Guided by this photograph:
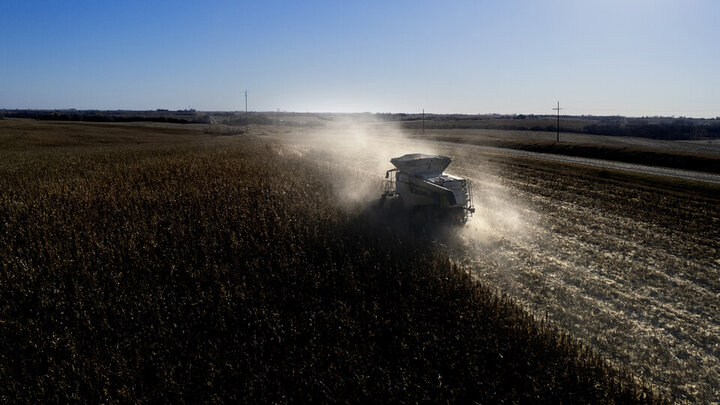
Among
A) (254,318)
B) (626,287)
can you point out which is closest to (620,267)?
(626,287)

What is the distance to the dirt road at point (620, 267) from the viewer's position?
661cm

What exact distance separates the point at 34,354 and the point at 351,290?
5184 millimetres

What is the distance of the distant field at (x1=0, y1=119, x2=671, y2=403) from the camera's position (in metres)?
5.12

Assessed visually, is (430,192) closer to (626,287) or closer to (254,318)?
(626,287)

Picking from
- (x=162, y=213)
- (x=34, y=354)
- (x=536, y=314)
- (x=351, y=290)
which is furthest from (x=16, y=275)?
(x=536, y=314)

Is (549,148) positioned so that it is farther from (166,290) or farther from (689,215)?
(166,290)

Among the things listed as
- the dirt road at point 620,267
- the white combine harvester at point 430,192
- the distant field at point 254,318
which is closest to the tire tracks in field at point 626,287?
the dirt road at point 620,267

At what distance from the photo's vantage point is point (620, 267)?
1005 centimetres

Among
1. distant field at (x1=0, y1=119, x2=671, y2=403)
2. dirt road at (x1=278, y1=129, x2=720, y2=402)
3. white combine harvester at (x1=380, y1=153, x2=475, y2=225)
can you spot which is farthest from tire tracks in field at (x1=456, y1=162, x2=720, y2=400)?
white combine harvester at (x1=380, y1=153, x2=475, y2=225)

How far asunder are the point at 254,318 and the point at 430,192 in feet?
24.9

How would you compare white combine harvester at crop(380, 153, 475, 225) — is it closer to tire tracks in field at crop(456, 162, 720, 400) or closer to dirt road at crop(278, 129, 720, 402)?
dirt road at crop(278, 129, 720, 402)

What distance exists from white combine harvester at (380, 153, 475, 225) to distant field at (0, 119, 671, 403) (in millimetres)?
1681

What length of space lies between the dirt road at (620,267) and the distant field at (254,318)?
66 centimetres

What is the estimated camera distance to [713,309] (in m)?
7.99
